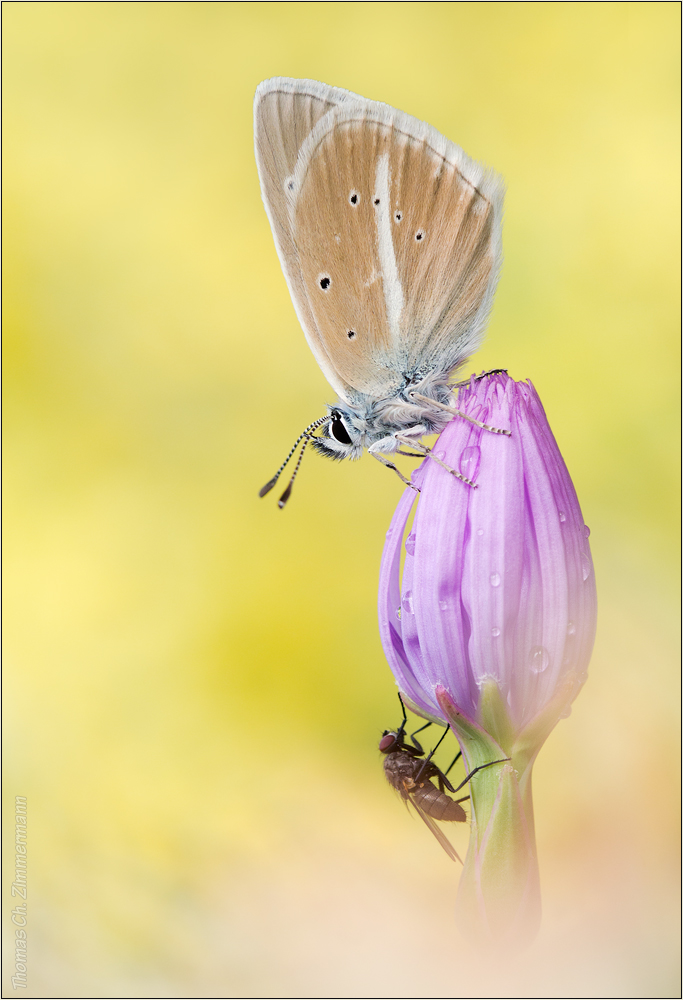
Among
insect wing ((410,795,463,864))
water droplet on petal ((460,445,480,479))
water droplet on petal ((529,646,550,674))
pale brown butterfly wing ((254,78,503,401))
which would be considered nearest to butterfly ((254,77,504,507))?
pale brown butterfly wing ((254,78,503,401))

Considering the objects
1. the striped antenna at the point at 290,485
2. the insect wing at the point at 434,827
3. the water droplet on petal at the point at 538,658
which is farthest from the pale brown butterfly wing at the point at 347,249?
the insect wing at the point at 434,827

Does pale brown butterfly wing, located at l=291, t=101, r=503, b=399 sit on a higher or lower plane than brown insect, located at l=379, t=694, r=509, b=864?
higher

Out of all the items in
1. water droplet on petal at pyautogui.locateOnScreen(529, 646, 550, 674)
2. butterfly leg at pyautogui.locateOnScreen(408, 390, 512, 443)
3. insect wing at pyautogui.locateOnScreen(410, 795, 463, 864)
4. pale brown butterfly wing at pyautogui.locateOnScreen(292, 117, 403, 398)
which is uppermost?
pale brown butterfly wing at pyautogui.locateOnScreen(292, 117, 403, 398)

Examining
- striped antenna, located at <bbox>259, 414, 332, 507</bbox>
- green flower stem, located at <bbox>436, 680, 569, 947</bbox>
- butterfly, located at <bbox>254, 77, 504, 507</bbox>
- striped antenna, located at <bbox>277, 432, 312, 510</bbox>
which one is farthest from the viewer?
striped antenna, located at <bbox>277, 432, 312, 510</bbox>

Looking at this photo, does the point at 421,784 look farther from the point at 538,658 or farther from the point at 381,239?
the point at 381,239

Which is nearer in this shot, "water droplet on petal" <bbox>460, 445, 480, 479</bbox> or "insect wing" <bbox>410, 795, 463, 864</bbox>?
"water droplet on petal" <bbox>460, 445, 480, 479</bbox>

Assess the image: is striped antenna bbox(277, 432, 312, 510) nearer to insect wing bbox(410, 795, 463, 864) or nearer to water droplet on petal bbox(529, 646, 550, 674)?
insect wing bbox(410, 795, 463, 864)

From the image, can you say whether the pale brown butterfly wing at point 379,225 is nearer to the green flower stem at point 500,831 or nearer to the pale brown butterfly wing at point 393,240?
the pale brown butterfly wing at point 393,240

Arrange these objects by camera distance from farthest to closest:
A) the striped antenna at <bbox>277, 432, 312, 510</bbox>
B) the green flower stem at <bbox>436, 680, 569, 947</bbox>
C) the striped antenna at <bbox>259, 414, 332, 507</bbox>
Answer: the striped antenna at <bbox>277, 432, 312, 510</bbox>
the striped antenna at <bbox>259, 414, 332, 507</bbox>
the green flower stem at <bbox>436, 680, 569, 947</bbox>
